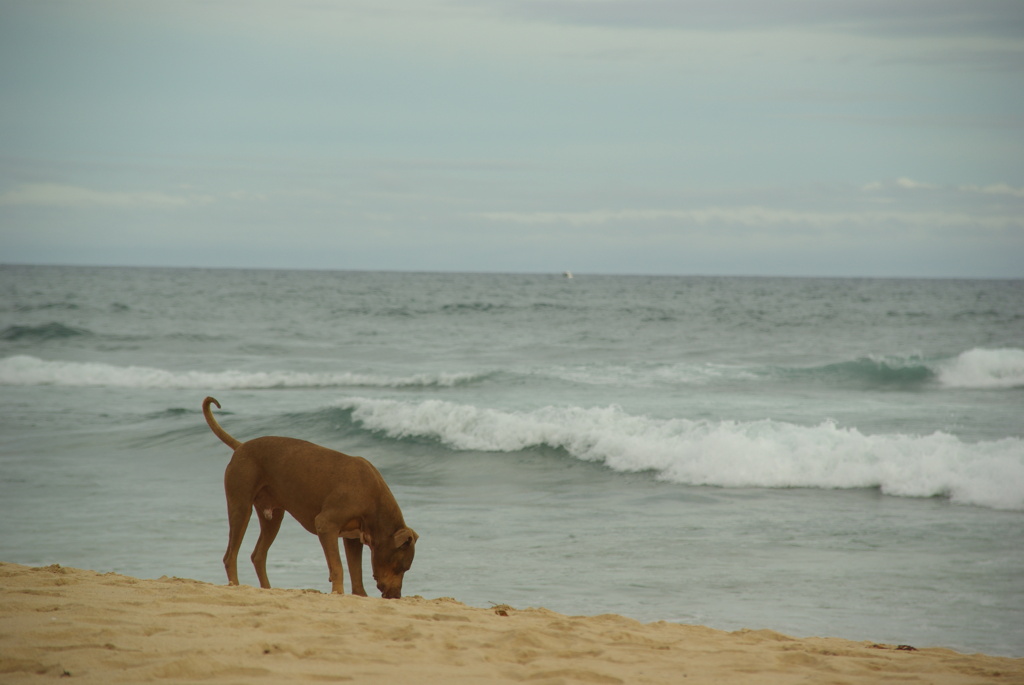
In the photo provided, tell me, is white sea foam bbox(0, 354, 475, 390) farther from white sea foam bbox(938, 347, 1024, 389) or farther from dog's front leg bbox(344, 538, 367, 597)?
dog's front leg bbox(344, 538, 367, 597)

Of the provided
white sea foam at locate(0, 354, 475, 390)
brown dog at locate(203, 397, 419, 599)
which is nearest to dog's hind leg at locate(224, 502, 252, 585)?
brown dog at locate(203, 397, 419, 599)

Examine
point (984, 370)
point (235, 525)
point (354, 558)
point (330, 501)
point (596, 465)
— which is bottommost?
point (596, 465)

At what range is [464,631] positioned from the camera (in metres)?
4.54

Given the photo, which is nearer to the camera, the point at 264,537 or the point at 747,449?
the point at 264,537

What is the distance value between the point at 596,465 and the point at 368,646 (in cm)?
822

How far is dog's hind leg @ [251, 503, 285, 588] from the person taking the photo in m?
5.84

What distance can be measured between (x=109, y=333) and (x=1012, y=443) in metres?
25.1

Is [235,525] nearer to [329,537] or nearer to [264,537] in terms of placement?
[264,537]

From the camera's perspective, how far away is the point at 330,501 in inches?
214

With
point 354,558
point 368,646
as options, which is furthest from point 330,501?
point 368,646

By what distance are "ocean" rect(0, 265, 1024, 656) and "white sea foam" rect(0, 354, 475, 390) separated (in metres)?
0.09

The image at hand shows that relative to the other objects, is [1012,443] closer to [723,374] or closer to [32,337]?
[723,374]

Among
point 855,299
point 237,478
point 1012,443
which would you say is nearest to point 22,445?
point 237,478

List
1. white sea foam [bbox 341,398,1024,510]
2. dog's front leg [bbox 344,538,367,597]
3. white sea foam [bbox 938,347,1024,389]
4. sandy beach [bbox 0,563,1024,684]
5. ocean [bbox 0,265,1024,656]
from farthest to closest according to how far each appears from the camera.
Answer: white sea foam [bbox 938,347,1024,389]
white sea foam [bbox 341,398,1024,510]
ocean [bbox 0,265,1024,656]
dog's front leg [bbox 344,538,367,597]
sandy beach [bbox 0,563,1024,684]
